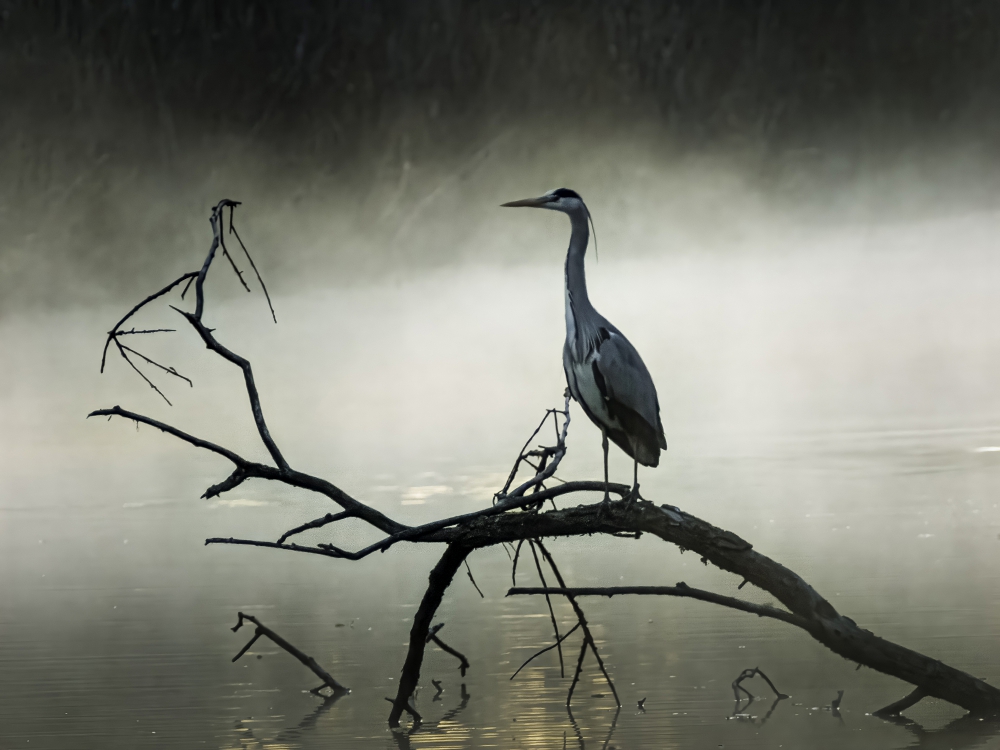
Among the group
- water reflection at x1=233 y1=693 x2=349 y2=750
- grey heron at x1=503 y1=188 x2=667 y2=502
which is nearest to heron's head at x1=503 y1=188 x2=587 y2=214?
grey heron at x1=503 y1=188 x2=667 y2=502

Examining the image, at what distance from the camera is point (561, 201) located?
16.1 ft

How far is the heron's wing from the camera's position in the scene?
176 inches

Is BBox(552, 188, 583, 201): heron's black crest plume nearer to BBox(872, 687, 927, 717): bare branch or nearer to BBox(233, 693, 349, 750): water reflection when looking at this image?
BBox(872, 687, 927, 717): bare branch

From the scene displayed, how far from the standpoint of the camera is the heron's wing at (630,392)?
4465mm

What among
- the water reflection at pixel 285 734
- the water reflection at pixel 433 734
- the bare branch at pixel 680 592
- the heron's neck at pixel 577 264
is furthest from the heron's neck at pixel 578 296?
the water reflection at pixel 285 734

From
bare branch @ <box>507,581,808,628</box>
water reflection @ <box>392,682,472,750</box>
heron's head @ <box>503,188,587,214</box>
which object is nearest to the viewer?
bare branch @ <box>507,581,808,628</box>

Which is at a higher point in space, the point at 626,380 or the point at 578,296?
the point at 578,296

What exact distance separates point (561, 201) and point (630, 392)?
37.2 inches

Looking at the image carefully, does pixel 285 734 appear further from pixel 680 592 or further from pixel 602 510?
pixel 680 592

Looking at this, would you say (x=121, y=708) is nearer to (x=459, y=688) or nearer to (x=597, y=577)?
(x=459, y=688)

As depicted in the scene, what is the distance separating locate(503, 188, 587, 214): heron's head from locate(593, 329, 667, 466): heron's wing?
2.04ft

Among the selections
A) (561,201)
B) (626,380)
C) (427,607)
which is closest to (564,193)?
(561,201)

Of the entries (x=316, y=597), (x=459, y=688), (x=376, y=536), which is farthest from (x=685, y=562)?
(x=376, y=536)

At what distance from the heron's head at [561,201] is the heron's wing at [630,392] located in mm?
621
